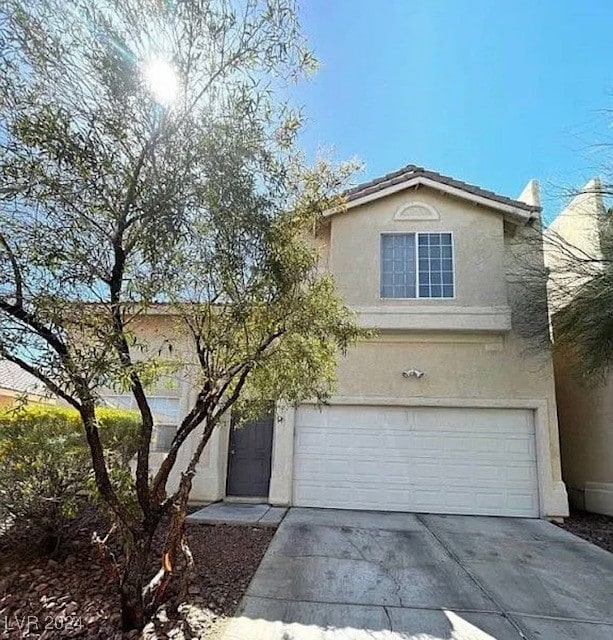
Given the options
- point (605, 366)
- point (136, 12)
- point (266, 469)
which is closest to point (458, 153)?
point (605, 366)

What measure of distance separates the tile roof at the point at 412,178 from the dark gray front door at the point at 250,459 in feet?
21.1

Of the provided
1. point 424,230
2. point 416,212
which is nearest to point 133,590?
point 424,230

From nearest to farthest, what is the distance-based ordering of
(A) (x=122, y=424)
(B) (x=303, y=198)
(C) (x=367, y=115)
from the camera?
(B) (x=303, y=198) → (C) (x=367, y=115) → (A) (x=122, y=424)

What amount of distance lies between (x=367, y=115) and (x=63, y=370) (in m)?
6.51

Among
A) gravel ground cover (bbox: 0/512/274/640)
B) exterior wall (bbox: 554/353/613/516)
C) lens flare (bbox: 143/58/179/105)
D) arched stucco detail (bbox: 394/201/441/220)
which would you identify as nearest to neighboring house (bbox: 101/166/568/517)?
arched stucco detail (bbox: 394/201/441/220)

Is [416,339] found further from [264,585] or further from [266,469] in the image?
[264,585]

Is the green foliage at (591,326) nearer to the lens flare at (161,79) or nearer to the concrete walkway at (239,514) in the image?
the concrete walkway at (239,514)

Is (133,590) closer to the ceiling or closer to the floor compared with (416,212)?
closer to the floor

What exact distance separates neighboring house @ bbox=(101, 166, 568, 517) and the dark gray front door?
0.03m

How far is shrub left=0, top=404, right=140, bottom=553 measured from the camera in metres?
6.52

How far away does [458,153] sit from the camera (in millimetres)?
11062

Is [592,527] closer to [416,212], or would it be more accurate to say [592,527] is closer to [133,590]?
[416,212]

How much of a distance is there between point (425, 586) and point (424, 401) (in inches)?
224

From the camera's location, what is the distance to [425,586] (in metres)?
6.10
